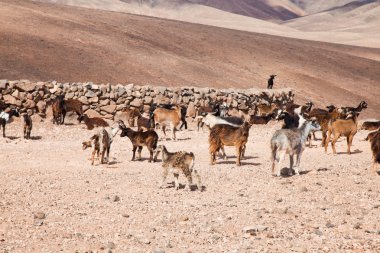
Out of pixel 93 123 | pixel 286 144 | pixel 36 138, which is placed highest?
pixel 93 123

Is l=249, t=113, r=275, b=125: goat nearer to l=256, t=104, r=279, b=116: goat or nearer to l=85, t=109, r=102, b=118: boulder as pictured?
l=256, t=104, r=279, b=116: goat

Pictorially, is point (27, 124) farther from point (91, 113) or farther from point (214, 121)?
point (214, 121)

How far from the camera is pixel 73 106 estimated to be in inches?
1097

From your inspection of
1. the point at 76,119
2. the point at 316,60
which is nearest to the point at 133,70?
the point at 76,119

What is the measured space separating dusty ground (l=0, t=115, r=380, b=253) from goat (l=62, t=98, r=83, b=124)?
25.7 feet

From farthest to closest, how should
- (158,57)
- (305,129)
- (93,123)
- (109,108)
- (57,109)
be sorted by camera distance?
(158,57) → (109,108) → (57,109) → (93,123) → (305,129)

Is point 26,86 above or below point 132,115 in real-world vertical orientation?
above

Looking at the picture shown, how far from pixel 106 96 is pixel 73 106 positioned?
2194 mm

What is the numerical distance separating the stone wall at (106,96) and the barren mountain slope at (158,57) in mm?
9937

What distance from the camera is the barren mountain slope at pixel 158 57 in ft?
146

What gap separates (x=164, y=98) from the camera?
3111 cm

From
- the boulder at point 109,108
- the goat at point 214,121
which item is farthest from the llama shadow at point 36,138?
the goat at point 214,121

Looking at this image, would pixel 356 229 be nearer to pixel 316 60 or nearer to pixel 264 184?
pixel 264 184

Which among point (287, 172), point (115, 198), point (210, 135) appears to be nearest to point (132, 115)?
point (210, 135)
